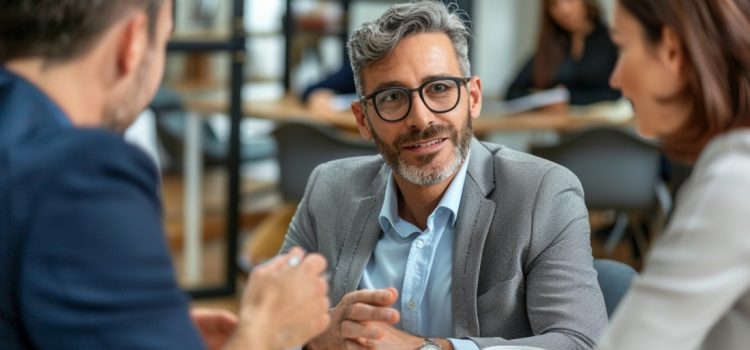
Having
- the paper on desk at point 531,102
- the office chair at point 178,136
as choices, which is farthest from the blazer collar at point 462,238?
the office chair at point 178,136

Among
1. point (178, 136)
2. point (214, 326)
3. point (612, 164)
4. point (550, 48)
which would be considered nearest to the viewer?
point (214, 326)

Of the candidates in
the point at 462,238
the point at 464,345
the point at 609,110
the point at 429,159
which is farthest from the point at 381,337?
the point at 609,110

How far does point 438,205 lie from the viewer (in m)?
2.05

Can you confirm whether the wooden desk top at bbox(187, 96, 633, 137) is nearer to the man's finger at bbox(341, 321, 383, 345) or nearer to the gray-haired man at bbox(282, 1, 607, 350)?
the gray-haired man at bbox(282, 1, 607, 350)

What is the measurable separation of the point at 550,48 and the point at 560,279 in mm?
3600

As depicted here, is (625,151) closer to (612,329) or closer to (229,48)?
(229,48)

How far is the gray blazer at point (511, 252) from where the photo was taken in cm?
186

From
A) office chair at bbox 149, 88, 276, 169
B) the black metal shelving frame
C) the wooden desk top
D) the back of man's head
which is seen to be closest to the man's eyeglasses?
the back of man's head

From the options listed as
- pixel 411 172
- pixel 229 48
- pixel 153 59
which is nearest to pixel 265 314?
pixel 153 59

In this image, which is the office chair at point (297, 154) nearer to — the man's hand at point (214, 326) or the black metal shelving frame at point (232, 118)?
the black metal shelving frame at point (232, 118)

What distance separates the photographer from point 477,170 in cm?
208

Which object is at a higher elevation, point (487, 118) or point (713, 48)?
point (713, 48)

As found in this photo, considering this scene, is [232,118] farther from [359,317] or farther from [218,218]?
[359,317]

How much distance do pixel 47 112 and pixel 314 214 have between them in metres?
1.04
